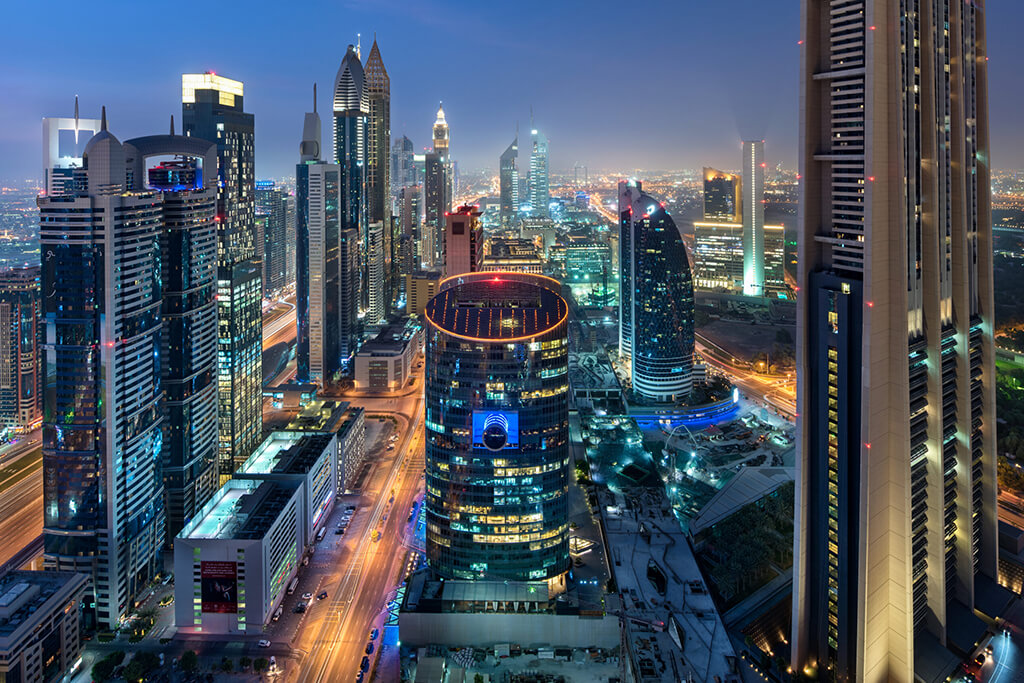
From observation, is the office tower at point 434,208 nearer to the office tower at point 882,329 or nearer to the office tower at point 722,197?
the office tower at point 722,197

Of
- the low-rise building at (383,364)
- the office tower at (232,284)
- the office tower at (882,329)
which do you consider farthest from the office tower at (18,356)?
the office tower at (882,329)

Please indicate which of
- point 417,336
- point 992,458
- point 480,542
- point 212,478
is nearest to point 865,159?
point 992,458

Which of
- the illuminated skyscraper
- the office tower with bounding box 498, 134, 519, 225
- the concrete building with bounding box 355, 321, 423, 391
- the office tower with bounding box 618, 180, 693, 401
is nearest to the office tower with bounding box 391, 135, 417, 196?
the office tower with bounding box 498, 134, 519, 225

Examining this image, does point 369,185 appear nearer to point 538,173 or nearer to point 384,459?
point 384,459

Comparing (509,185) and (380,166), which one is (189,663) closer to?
(380,166)

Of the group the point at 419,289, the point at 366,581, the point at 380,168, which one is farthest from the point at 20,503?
the point at 380,168
